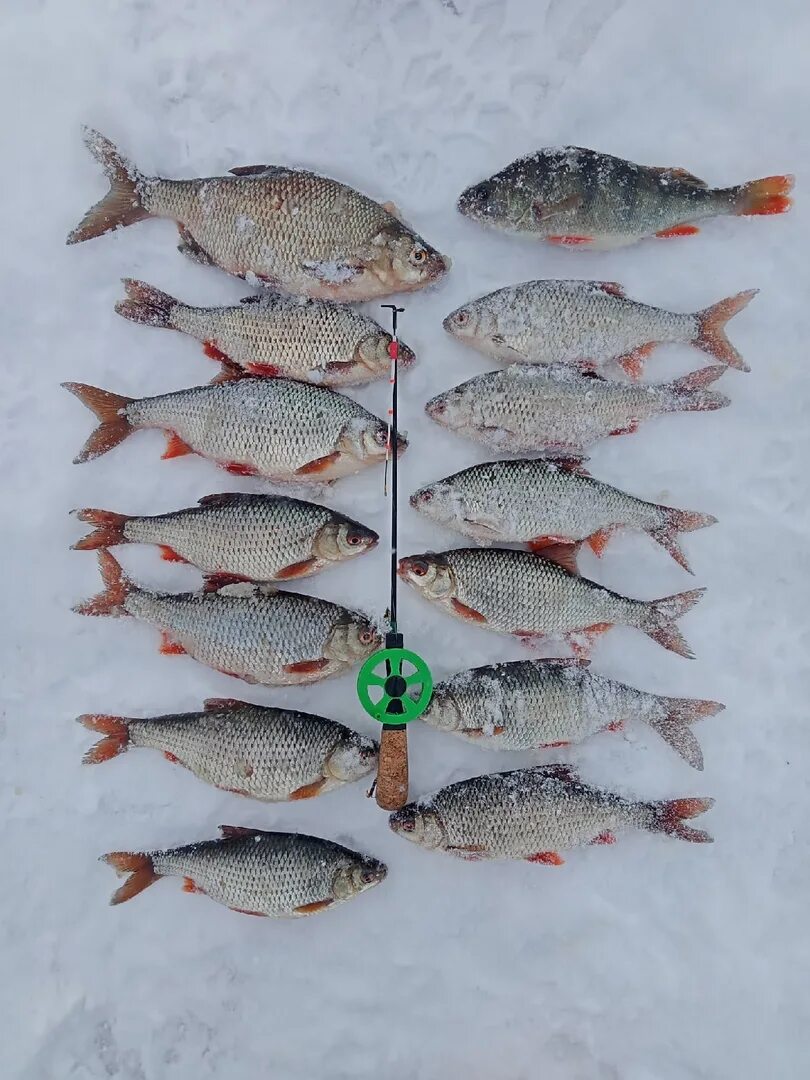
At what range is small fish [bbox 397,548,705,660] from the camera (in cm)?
355

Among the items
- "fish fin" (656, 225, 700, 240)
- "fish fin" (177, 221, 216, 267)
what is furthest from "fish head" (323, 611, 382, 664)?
"fish fin" (656, 225, 700, 240)

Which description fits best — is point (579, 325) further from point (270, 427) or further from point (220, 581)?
point (220, 581)

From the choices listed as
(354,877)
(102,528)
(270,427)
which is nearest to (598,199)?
(270,427)

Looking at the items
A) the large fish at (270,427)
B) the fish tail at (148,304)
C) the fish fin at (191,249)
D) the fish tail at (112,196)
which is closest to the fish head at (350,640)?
the large fish at (270,427)

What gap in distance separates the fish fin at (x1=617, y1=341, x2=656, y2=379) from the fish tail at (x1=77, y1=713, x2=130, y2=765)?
8.50ft

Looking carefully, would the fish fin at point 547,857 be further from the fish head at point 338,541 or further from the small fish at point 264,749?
the fish head at point 338,541

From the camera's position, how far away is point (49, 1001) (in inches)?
147

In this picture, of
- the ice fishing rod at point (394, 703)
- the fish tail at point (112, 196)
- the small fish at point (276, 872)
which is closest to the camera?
the ice fishing rod at point (394, 703)

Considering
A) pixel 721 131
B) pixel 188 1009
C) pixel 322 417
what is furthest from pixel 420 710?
pixel 721 131

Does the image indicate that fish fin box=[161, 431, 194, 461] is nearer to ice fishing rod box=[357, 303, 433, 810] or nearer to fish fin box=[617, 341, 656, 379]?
ice fishing rod box=[357, 303, 433, 810]

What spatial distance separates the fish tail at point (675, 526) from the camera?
3646mm

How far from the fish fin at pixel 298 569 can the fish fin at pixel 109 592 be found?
66 cm

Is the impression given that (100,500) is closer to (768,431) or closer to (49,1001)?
(49,1001)

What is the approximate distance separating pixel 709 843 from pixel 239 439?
2.59m
